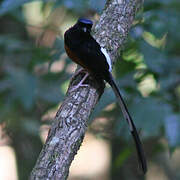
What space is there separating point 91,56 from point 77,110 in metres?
0.75

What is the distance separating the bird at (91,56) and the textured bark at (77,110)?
76mm

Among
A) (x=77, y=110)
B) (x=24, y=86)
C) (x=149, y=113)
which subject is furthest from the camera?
(x=24, y=86)

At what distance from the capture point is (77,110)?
286 centimetres

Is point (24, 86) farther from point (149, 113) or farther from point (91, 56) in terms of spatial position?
point (149, 113)

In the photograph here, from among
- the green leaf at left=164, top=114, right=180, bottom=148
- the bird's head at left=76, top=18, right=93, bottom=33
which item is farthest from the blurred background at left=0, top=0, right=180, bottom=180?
the bird's head at left=76, top=18, right=93, bottom=33

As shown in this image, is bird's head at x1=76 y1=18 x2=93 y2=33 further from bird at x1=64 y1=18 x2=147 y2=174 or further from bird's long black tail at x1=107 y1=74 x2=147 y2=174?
bird's long black tail at x1=107 y1=74 x2=147 y2=174

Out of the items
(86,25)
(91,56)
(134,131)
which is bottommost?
(134,131)

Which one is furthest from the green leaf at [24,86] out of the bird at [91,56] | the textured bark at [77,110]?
the textured bark at [77,110]

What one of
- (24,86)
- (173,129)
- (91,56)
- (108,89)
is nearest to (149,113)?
(173,129)

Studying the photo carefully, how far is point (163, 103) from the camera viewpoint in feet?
12.5

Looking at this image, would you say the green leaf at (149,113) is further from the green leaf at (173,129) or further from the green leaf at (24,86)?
the green leaf at (24,86)

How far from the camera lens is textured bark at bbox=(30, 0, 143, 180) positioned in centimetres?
242

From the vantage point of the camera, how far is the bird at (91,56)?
10.8ft

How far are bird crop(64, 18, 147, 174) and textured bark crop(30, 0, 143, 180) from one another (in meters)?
0.08
